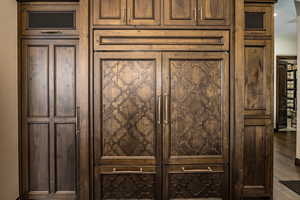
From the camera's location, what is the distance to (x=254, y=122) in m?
2.73

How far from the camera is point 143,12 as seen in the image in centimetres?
256

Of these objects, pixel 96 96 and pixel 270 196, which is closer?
pixel 96 96

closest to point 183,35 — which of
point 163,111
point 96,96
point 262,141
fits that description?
point 163,111

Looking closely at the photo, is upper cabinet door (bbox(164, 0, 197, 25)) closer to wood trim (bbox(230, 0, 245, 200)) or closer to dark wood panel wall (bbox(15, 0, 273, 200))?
dark wood panel wall (bbox(15, 0, 273, 200))

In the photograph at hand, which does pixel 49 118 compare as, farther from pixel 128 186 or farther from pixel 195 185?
pixel 195 185

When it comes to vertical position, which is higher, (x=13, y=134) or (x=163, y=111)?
(x=163, y=111)

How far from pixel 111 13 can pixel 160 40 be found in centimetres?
53

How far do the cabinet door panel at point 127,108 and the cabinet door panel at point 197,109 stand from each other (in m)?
0.15

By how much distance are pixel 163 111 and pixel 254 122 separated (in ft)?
3.15

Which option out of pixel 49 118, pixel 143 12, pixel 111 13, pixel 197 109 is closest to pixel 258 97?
pixel 197 109

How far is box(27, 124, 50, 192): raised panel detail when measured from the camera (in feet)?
8.98

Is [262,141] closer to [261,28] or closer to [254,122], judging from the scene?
[254,122]

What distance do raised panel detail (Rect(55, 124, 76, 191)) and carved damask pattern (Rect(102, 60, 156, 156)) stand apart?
0.42 meters

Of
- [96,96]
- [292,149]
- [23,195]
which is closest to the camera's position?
[96,96]
